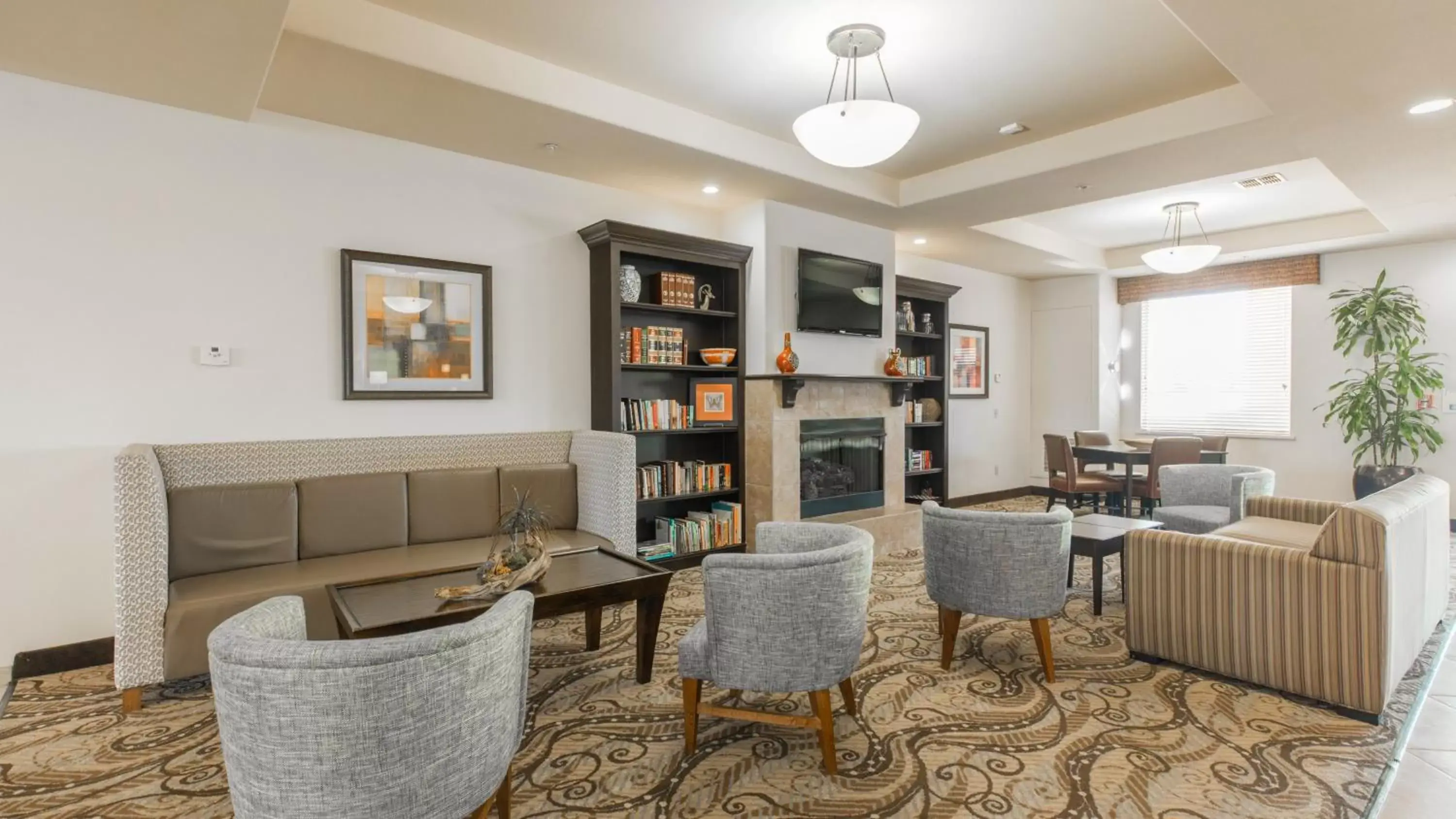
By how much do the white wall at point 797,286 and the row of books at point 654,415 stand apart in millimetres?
641

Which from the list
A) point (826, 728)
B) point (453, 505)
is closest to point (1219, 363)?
point (826, 728)

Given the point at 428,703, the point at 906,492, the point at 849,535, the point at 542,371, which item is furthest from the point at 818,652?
the point at 906,492

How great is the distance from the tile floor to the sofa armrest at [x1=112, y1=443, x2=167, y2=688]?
4380mm

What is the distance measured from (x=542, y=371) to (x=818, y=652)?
307 cm

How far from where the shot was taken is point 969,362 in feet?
26.4

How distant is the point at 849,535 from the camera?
8.50ft

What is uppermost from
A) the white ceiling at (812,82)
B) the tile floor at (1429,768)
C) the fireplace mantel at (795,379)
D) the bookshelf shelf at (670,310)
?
the white ceiling at (812,82)

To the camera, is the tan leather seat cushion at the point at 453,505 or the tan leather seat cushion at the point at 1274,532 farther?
the tan leather seat cushion at the point at 453,505

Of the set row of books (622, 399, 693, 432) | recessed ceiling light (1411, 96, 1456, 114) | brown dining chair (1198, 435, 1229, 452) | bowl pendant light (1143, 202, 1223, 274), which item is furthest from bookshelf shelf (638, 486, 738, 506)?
brown dining chair (1198, 435, 1229, 452)

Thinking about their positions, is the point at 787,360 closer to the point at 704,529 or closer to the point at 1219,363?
the point at 704,529

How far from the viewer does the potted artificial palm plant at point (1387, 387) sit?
624 cm

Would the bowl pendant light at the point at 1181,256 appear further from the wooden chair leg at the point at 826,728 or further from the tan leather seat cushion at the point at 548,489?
the wooden chair leg at the point at 826,728

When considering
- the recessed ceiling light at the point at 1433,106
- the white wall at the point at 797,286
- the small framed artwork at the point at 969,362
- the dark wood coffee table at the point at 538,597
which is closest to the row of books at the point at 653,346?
the white wall at the point at 797,286

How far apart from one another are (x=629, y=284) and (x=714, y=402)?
109 cm
